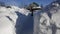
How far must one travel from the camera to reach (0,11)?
3.09 meters

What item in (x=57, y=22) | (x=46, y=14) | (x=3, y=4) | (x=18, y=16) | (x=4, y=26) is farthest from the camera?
(x=3, y=4)

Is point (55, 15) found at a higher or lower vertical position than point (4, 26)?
higher

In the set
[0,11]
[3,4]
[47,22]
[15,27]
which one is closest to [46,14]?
[47,22]

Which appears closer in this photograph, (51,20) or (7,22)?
(51,20)

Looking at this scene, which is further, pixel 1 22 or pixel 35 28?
pixel 1 22

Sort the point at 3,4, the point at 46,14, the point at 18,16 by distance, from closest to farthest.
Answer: the point at 46,14, the point at 18,16, the point at 3,4

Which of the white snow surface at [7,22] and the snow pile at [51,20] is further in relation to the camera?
the white snow surface at [7,22]

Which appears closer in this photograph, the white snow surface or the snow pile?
the snow pile

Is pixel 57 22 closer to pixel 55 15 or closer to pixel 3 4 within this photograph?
pixel 55 15

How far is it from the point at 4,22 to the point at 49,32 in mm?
841

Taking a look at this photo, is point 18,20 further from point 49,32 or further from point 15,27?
point 49,32

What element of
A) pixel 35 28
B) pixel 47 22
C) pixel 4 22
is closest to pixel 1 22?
pixel 4 22

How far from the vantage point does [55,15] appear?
7.52ft

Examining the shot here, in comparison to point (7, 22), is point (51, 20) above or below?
above
